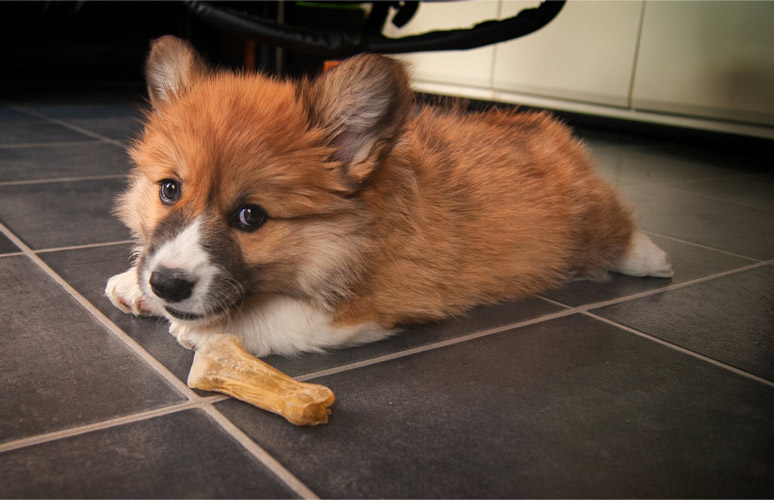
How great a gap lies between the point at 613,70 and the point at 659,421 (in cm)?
413

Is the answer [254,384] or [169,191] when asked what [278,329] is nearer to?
[254,384]

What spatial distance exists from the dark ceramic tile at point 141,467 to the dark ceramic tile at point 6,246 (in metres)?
1.11

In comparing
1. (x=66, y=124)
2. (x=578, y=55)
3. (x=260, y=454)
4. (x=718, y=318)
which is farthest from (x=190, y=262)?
(x=578, y=55)

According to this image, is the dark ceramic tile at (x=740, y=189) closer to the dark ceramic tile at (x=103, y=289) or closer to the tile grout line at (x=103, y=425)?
the dark ceramic tile at (x=103, y=289)

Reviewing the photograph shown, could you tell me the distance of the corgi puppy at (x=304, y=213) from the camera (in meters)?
1.41

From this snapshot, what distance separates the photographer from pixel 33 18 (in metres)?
5.54

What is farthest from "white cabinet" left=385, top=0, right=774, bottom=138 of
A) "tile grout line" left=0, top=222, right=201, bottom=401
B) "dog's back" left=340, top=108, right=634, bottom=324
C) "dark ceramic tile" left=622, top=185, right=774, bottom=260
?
"tile grout line" left=0, top=222, right=201, bottom=401

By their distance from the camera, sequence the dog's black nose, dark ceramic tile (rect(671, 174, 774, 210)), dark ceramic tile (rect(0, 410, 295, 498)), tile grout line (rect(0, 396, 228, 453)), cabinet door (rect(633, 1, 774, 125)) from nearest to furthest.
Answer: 1. dark ceramic tile (rect(0, 410, 295, 498))
2. tile grout line (rect(0, 396, 228, 453))
3. the dog's black nose
4. dark ceramic tile (rect(671, 174, 774, 210))
5. cabinet door (rect(633, 1, 774, 125))

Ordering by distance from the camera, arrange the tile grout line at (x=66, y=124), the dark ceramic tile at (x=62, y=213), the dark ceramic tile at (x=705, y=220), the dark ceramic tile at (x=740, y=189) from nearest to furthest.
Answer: the dark ceramic tile at (x=62, y=213) < the dark ceramic tile at (x=705, y=220) < the dark ceramic tile at (x=740, y=189) < the tile grout line at (x=66, y=124)

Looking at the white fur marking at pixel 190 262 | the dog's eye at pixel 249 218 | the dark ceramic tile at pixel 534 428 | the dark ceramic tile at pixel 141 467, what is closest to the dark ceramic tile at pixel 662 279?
the dark ceramic tile at pixel 534 428

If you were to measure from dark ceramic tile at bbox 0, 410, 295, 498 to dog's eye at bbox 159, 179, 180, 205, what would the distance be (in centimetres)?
49

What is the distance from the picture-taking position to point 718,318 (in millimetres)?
1823

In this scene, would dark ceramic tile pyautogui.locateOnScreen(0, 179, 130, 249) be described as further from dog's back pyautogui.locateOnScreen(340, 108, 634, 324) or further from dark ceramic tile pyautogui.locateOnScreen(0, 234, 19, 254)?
dog's back pyautogui.locateOnScreen(340, 108, 634, 324)

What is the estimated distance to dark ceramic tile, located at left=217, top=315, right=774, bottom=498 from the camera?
1.09 meters
